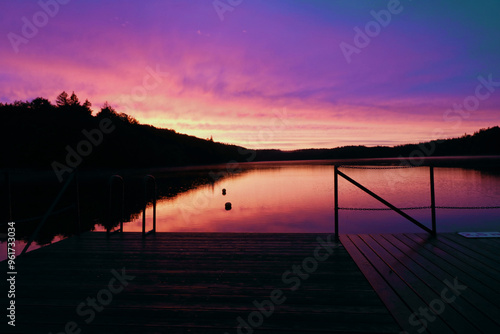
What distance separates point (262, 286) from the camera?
3.73 metres

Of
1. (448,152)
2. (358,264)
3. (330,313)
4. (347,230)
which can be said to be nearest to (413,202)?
(347,230)

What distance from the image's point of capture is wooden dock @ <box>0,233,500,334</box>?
2.90 metres

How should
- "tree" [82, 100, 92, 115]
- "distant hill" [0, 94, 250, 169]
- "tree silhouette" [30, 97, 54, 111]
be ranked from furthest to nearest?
"tree" [82, 100, 92, 115] → "tree silhouette" [30, 97, 54, 111] → "distant hill" [0, 94, 250, 169]

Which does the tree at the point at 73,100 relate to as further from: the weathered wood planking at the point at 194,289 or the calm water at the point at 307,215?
the weathered wood planking at the point at 194,289

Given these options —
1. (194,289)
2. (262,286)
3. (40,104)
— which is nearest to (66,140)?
(40,104)

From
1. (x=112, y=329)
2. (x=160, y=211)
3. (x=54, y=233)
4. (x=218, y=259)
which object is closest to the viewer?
(x=112, y=329)

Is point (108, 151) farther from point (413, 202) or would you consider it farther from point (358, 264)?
point (358, 264)

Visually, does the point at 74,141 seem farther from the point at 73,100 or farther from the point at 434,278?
the point at 434,278

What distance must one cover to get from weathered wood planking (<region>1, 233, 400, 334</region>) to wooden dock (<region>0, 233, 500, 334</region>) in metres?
0.02

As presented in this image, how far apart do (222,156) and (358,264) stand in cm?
14912

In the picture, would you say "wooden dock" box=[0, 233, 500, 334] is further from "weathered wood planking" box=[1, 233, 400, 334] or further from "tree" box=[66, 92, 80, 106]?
"tree" box=[66, 92, 80, 106]

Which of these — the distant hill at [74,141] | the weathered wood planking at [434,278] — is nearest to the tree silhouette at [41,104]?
the distant hill at [74,141]

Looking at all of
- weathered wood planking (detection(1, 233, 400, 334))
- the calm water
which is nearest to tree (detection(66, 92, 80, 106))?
the calm water

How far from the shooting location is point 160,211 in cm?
2258
